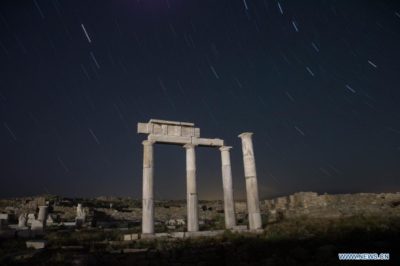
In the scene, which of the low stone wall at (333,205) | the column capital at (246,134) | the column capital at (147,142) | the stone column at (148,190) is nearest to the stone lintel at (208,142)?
the column capital at (246,134)

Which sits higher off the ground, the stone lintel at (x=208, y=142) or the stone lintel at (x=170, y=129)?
the stone lintel at (x=170, y=129)

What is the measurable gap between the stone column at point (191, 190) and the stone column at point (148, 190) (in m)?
2.40

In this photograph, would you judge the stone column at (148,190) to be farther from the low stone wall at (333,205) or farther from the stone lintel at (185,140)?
the low stone wall at (333,205)

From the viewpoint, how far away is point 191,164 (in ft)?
61.5

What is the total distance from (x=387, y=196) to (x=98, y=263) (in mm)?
27727

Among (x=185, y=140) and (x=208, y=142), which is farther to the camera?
(x=208, y=142)

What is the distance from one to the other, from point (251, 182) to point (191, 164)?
400 cm

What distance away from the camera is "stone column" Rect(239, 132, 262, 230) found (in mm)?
18422

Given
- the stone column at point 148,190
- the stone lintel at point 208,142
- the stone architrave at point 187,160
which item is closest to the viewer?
the stone column at point 148,190

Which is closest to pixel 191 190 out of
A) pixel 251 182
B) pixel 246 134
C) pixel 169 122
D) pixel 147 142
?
pixel 251 182

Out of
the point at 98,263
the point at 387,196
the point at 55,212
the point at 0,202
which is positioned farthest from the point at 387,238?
the point at 0,202

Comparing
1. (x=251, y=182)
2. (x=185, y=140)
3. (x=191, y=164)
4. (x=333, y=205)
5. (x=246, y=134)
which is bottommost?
(x=333, y=205)

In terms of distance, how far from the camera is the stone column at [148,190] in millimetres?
16483

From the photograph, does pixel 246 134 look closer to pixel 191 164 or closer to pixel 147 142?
pixel 191 164
